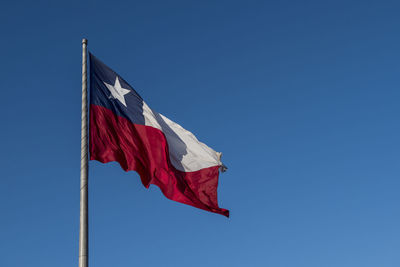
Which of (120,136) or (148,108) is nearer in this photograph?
(120,136)

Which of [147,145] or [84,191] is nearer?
[84,191]

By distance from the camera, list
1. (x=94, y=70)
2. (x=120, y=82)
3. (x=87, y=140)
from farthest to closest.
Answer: (x=120, y=82), (x=94, y=70), (x=87, y=140)

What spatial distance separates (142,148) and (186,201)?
249 centimetres

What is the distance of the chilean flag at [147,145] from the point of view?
55.2 ft

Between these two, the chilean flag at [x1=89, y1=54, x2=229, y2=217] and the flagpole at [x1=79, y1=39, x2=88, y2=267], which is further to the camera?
the chilean flag at [x1=89, y1=54, x2=229, y2=217]

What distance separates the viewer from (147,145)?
18578 mm

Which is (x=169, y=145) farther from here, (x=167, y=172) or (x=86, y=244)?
(x=86, y=244)

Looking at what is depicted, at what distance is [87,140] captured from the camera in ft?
A: 49.8

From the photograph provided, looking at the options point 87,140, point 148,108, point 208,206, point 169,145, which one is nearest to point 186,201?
point 208,206

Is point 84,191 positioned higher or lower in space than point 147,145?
lower

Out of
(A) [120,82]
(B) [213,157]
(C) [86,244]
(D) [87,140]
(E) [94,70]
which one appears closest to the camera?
(C) [86,244]

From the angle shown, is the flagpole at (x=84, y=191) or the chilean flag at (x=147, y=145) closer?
the flagpole at (x=84, y=191)

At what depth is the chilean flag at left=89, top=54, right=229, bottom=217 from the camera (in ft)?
55.2

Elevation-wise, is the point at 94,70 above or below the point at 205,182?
above
